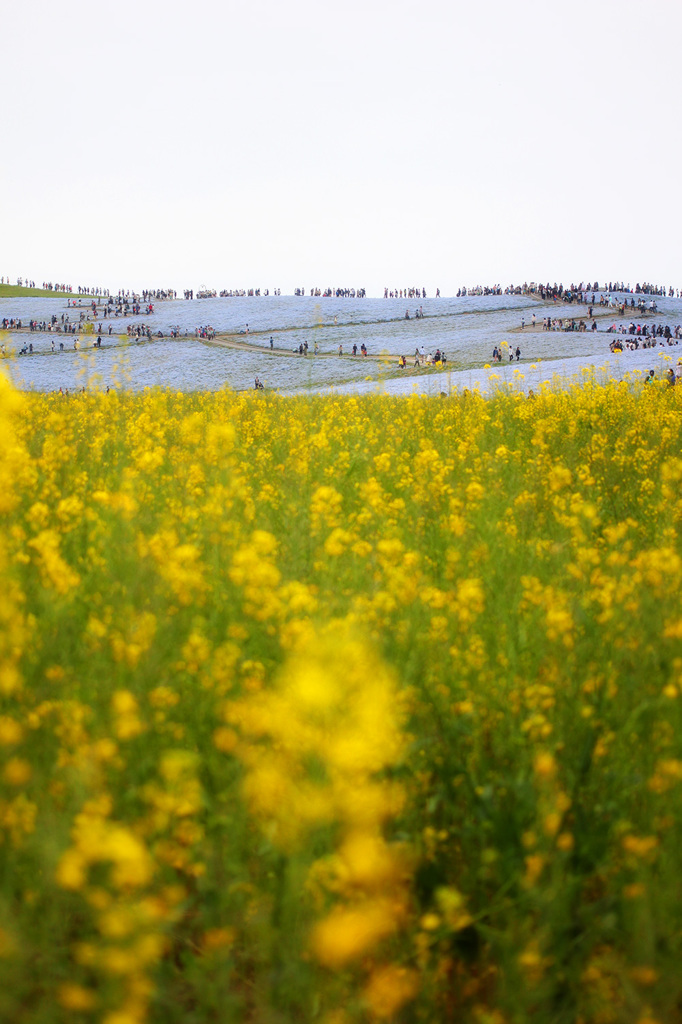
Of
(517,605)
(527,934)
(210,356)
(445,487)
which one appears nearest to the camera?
(527,934)

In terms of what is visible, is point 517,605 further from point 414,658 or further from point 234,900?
point 234,900

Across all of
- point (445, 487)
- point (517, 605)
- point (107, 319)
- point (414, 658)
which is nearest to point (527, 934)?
point (414, 658)

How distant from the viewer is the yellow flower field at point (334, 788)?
123 centimetres

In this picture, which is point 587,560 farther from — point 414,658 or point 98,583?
point 98,583

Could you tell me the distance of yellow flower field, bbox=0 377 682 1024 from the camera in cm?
123

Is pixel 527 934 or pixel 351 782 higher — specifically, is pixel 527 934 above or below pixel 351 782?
below

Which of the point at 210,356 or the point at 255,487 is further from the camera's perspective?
the point at 210,356

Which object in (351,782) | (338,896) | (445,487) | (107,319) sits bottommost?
(338,896)

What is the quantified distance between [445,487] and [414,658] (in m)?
1.97

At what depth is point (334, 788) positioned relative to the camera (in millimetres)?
1317

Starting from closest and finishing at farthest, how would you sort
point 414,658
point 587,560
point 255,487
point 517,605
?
point 414,658 < point 517,605 < point 587,560 < point 255,487

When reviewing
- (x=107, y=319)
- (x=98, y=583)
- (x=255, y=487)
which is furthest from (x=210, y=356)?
(x=98, y=583)

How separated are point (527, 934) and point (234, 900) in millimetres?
634

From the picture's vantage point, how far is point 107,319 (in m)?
51.3
